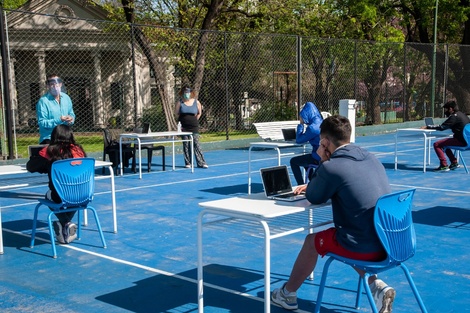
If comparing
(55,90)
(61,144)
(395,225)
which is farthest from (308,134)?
(395,225)

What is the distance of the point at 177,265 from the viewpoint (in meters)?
6.25

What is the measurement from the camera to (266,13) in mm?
25375

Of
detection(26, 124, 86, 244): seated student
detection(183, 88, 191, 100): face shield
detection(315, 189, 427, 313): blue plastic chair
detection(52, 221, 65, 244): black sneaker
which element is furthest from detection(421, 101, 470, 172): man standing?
detection(315, 189, 427, 313): blue plastic chair

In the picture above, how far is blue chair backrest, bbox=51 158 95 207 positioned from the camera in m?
6.52

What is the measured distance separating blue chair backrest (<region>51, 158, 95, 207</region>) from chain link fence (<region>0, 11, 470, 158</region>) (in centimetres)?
1345

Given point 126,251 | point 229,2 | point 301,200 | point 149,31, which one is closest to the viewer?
point 301,200

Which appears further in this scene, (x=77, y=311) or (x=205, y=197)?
(x=205, y=197)

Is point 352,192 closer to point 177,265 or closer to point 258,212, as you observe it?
point 258,212

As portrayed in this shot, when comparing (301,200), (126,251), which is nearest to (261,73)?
(126,251)

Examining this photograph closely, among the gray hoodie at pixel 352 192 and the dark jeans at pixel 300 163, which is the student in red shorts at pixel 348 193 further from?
the dark jeans at pixel 300 163

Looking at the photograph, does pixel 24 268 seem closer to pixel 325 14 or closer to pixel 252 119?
pixel 252 119

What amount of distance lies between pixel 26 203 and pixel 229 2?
17.6m

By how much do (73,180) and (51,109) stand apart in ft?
8.16

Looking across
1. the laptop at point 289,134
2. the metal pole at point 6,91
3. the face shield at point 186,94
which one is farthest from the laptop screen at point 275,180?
the metal pole at point 6,91
